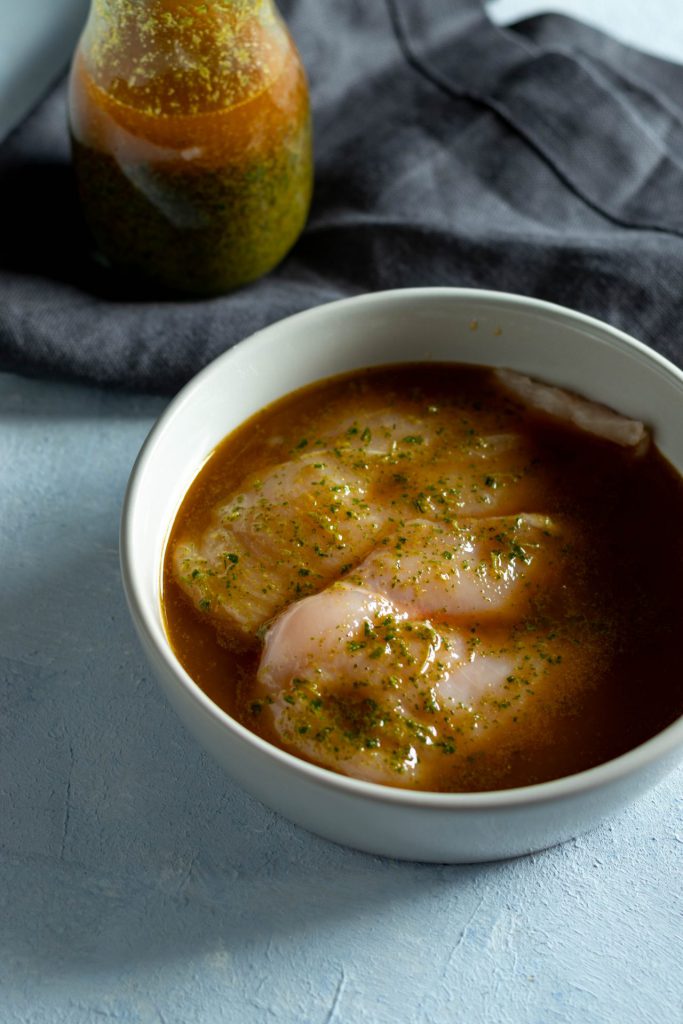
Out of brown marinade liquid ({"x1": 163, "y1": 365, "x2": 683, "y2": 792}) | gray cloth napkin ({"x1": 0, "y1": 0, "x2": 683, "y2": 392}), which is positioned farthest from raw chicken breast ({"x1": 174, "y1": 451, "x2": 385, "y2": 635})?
gray cloth napkin ({"x1": 0, "y1": 0, "x2": 683, "y2": 392})

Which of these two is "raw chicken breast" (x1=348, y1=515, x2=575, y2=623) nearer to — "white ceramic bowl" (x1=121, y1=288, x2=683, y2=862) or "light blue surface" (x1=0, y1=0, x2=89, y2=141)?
"white ceramic bowl" (x1=121, y1=288, x2=683, y2=862)

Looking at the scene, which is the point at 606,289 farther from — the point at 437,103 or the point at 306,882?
the point at 306,882

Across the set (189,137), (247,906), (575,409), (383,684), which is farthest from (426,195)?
(247,906)

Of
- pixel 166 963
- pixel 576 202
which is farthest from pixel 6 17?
pixel 166 963

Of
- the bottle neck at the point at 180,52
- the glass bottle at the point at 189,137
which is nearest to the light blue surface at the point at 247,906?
the glass bottle at the point at 189,137

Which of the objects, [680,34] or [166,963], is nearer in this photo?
[166,963]

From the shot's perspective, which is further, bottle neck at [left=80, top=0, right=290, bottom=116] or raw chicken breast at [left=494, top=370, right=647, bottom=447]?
bottle neck at [left=80, top=0, right=290, bottom=116]

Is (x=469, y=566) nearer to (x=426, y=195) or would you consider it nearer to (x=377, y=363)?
(x=377, y=363)
